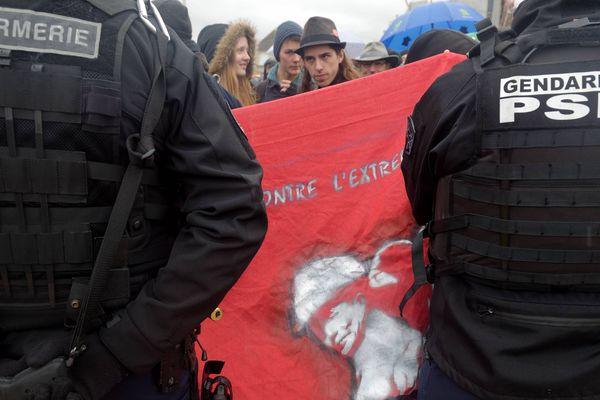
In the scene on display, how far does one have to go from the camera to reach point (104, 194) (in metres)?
1.30

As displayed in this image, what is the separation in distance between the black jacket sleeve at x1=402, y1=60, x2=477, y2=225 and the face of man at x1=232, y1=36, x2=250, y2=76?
90.8 inches

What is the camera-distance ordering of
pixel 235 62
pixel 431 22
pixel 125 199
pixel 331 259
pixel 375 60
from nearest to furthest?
pixel 125 199
pixel 331 259
pixel 235 62
pixel 375 60
pixel 431 22

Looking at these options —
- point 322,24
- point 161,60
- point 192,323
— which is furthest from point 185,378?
point 322,24

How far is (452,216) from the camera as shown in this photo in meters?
1.73

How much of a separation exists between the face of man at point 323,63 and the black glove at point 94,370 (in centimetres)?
294

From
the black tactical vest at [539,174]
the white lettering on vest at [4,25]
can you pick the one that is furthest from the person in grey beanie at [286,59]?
the white lettering on vest at [4,25]

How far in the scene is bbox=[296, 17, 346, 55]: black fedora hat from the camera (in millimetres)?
3752

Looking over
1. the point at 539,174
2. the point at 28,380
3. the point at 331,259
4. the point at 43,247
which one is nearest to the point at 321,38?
the point at 331,259

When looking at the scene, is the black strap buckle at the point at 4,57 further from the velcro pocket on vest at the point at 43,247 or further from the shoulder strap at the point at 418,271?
the shoulder strap at the point at 418,271

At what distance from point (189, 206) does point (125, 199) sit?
0.19 metres

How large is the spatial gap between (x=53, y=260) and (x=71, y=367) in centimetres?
30

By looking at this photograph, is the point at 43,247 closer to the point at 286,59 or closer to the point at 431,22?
the point at 286,59

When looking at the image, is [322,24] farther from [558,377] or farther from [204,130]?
[558,377]

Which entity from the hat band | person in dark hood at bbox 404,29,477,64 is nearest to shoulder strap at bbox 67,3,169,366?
person in dark hood at bbox 404,29,477,64
